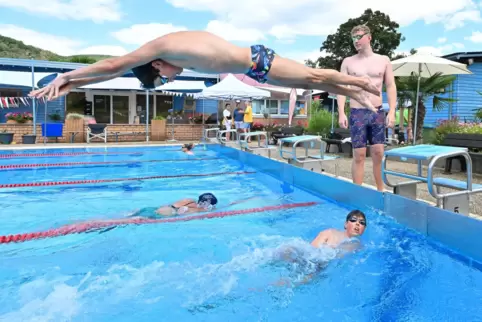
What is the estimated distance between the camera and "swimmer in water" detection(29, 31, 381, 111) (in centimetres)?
286

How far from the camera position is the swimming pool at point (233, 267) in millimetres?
2891

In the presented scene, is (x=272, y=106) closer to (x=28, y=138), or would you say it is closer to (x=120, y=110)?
(x=120, y=110)

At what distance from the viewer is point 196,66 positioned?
10.0 ft

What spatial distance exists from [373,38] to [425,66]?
2453 centimetres

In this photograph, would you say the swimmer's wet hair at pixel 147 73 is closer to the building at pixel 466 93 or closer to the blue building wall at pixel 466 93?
the building at pixel 466 93

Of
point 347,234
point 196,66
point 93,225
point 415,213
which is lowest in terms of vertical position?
point 93,225

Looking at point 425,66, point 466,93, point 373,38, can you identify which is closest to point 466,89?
point 466,93

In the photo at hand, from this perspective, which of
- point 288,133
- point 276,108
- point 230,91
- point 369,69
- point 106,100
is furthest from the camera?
point 276,108

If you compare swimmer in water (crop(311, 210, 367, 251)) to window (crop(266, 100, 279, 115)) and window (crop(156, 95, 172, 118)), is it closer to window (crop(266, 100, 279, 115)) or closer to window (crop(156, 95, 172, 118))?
window (crop(156, 95, 172, 118))

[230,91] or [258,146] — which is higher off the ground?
[230,91]

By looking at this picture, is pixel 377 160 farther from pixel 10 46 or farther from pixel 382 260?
pixel 10 46

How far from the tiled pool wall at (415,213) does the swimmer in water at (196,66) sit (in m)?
1.39

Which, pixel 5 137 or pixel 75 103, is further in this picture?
pixel 75 103

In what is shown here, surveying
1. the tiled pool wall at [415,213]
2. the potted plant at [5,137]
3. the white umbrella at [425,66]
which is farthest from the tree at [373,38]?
the tiled pool wall at [415,213]
